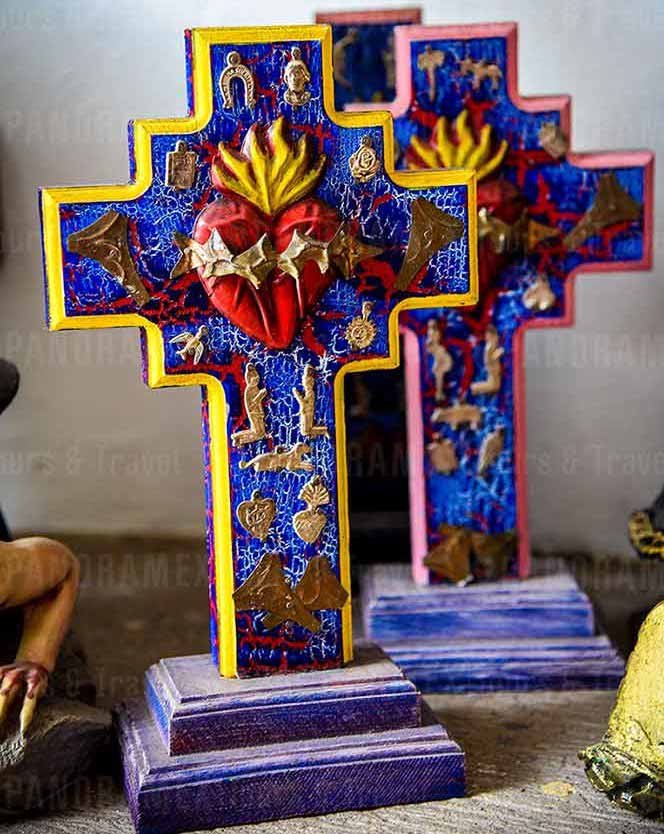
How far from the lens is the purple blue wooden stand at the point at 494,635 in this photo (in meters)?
2.66

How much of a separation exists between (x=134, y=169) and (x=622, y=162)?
1.01m

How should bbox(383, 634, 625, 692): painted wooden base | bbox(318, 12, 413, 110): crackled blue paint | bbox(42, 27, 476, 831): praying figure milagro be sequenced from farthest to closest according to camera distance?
bbox(318, 12, 413, 110): crackled blue paint < bbox(383, 634, 625, 692): painted wooden base < bbox(42, 27, 476, 831): praying figure milagro

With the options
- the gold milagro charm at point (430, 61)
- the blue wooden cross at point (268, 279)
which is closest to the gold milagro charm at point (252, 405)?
the blue wooden cross at point (268, 279)

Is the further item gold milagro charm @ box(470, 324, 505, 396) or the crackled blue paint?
the crackled blue paint

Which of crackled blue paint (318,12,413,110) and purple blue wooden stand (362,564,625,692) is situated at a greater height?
crackled blue paint (318,12,413,110)

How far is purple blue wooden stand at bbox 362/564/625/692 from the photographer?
2.66 meters

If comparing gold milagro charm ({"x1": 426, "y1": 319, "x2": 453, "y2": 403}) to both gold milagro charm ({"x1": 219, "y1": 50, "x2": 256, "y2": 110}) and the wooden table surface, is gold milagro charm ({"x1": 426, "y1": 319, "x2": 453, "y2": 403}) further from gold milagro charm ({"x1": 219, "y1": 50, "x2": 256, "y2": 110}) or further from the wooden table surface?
gold milagro charm ({"x1": 219, "y1": 50, "x2": 256, "y2": 110})

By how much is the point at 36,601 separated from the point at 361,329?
66 centimetres

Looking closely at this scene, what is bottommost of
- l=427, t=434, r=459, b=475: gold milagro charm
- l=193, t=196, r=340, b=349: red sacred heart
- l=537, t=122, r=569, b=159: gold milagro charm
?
l=427, t=434, r=459, b=475: gold milagro charm

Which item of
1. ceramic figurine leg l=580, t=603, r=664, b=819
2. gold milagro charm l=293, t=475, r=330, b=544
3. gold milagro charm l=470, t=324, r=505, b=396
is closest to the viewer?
ceramic figurine leg l=580, t=603, r=664, b=819

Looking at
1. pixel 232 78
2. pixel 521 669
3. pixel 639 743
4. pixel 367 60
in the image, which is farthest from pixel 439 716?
pixel 367 60

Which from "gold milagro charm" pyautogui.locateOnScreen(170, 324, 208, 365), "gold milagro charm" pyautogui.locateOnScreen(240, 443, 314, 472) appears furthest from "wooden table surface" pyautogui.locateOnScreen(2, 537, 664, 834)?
"gold milagro charm" pyautogui.locateOnScreen(170, 324, 208, 365)

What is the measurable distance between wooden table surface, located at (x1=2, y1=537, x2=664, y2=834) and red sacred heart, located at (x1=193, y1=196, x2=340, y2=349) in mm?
732

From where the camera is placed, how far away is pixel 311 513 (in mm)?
2250
